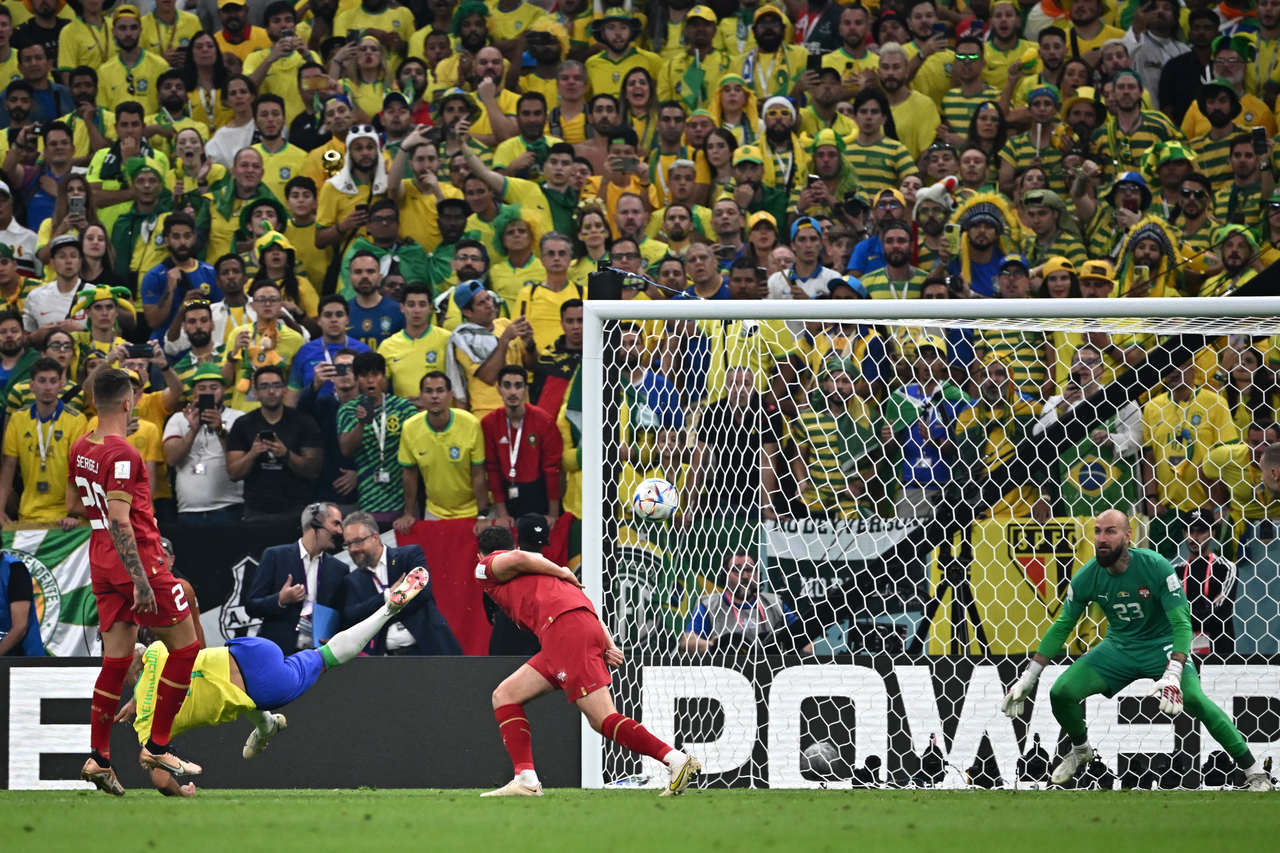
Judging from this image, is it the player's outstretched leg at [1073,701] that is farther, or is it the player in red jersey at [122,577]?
the player's outstretched leg at [1073,701]

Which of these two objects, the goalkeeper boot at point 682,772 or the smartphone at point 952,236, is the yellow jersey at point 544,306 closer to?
the smartphone at point 952,236

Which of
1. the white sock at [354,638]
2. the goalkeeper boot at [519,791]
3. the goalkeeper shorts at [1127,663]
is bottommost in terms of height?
the goalkeeper boot at [519,791]

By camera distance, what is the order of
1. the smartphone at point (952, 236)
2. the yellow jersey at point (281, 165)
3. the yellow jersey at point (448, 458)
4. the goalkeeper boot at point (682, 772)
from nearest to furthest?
1. the goalkeeper boot at point (682, 772)
2. the yellow jersey at point (448, 458)
3. the smartphone at point (952, 236)
4. the yellow jersey at point (281, 165)

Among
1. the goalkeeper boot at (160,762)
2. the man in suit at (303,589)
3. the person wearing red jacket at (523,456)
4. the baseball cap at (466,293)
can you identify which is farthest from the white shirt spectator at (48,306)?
the goalkeeper boot at (160,762)

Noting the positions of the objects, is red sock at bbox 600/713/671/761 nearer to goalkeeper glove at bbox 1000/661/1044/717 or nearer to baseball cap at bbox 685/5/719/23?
goalkeeper glove at bbox 1000/661/1044/717

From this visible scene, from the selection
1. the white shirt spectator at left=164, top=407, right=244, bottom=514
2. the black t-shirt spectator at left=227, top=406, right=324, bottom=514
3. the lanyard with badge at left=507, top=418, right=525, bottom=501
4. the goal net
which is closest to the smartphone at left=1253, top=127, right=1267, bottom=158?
the goal net

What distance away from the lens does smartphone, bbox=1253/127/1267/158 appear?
45.4 feet

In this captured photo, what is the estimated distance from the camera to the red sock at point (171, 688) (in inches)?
338

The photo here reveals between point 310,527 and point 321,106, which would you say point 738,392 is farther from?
point 321,106

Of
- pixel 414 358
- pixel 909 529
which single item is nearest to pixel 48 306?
pixel 414 358

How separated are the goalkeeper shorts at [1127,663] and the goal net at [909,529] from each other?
26.9 inches

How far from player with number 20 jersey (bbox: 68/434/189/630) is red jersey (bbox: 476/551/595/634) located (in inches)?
61.9

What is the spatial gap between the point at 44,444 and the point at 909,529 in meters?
6.24

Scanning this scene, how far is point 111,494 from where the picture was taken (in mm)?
8258
